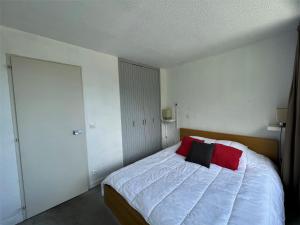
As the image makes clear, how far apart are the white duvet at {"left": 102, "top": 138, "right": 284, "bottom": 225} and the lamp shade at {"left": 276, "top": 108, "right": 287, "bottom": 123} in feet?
2.03

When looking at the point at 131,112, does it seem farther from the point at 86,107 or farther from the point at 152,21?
the point at 152,21

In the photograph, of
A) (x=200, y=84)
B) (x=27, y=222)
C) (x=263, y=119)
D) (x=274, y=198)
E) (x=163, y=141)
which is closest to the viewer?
(x=274, y=198)

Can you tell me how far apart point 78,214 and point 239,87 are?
3.22m

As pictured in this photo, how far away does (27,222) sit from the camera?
181 centimetres

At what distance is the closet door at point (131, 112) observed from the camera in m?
2.97

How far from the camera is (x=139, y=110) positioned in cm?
329

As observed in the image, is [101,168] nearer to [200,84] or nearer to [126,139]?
[126,139]

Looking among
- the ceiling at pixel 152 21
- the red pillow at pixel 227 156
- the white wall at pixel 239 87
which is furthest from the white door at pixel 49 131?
the white wall at pixel 239 87

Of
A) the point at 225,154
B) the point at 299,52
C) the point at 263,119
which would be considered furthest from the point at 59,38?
the point at 263,119

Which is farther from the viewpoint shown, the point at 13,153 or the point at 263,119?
the point at 263,119

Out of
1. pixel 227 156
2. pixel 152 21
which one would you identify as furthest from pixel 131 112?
pixel 227 156

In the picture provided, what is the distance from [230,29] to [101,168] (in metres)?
3.00

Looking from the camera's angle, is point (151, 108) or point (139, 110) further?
point (151, 108)

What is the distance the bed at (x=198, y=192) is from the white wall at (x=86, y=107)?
2.78 feet
